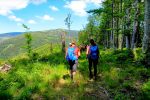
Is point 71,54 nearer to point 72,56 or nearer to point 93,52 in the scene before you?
point 72,56

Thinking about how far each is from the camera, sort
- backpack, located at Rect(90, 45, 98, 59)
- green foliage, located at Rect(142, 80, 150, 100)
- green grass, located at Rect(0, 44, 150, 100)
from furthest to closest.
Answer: backpack, located at Rect(90, 45, 98, 59) < green grass, located at Rect(0, 44, 150, 100) < green foliage, located at Rect(142, 80, 150, 100)

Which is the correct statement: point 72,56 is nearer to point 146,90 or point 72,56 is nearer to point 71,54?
point 71,54

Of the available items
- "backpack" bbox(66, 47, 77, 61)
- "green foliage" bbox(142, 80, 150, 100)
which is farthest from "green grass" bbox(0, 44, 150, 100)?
"backpack" bbox(66, 47, 77, 61)

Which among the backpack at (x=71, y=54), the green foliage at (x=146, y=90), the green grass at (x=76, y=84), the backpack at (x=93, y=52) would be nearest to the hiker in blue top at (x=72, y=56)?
the backpack at (x=71, y=54)

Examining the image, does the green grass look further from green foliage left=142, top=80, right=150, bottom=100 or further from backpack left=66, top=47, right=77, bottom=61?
backpack left=66, top=47, right=77, bottom=61

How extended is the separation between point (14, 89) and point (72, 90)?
2.75 meters

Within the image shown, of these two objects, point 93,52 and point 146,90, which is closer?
point 146,90

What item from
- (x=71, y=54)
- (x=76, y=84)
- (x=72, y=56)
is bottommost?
(x=76, y=84)

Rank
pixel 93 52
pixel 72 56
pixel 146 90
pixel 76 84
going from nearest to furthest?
pixel 146 90 → pixel 76 84 → pixel 72 56 → pixel 93 52

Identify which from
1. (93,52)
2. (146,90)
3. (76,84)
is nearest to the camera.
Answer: (146,90)

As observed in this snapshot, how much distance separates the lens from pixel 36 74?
14859 mm

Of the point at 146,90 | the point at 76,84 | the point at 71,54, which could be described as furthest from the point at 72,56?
the point at 146,90

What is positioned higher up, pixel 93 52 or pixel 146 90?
pixel 93 52

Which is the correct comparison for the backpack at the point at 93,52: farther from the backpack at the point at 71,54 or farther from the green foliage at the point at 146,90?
the green foliage at the point at 146,90
